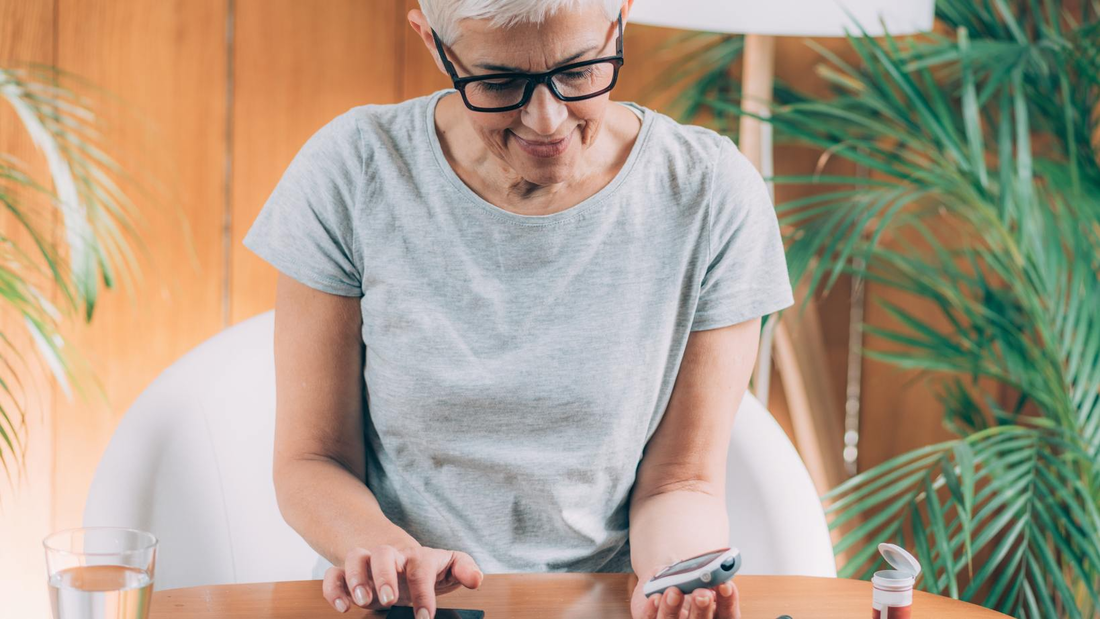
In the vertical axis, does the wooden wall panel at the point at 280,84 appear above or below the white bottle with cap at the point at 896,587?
above

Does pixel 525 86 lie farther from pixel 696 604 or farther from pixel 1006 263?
pixel 1006 263

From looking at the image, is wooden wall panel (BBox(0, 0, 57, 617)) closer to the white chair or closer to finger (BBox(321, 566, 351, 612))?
the white chair

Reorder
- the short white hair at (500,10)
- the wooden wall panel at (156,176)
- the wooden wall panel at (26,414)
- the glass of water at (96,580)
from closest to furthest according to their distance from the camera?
the glass of water at (96,580)
the short white hair at (500,10)
the wooden wall panel at (26,414)
the wooden wall panel at (156,176)

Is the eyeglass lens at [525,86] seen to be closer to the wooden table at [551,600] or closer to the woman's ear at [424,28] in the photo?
the woman's ear at [424,28]

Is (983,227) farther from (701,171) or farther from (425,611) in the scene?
(425,611)

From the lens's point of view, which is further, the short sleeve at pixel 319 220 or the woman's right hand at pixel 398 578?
the short sleeve at pixel 319 220

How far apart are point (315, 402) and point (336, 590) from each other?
307mm

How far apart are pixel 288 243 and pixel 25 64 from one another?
2.95ft

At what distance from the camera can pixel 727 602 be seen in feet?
2.72

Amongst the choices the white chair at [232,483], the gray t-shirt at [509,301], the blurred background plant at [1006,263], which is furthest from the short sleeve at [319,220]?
the blurred background plant at [1006,263]

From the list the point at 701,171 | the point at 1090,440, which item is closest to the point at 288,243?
the point at 701,171

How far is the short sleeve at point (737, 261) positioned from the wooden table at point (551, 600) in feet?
0.98

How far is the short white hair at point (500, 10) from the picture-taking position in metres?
0.93

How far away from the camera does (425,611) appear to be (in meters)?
0.83
